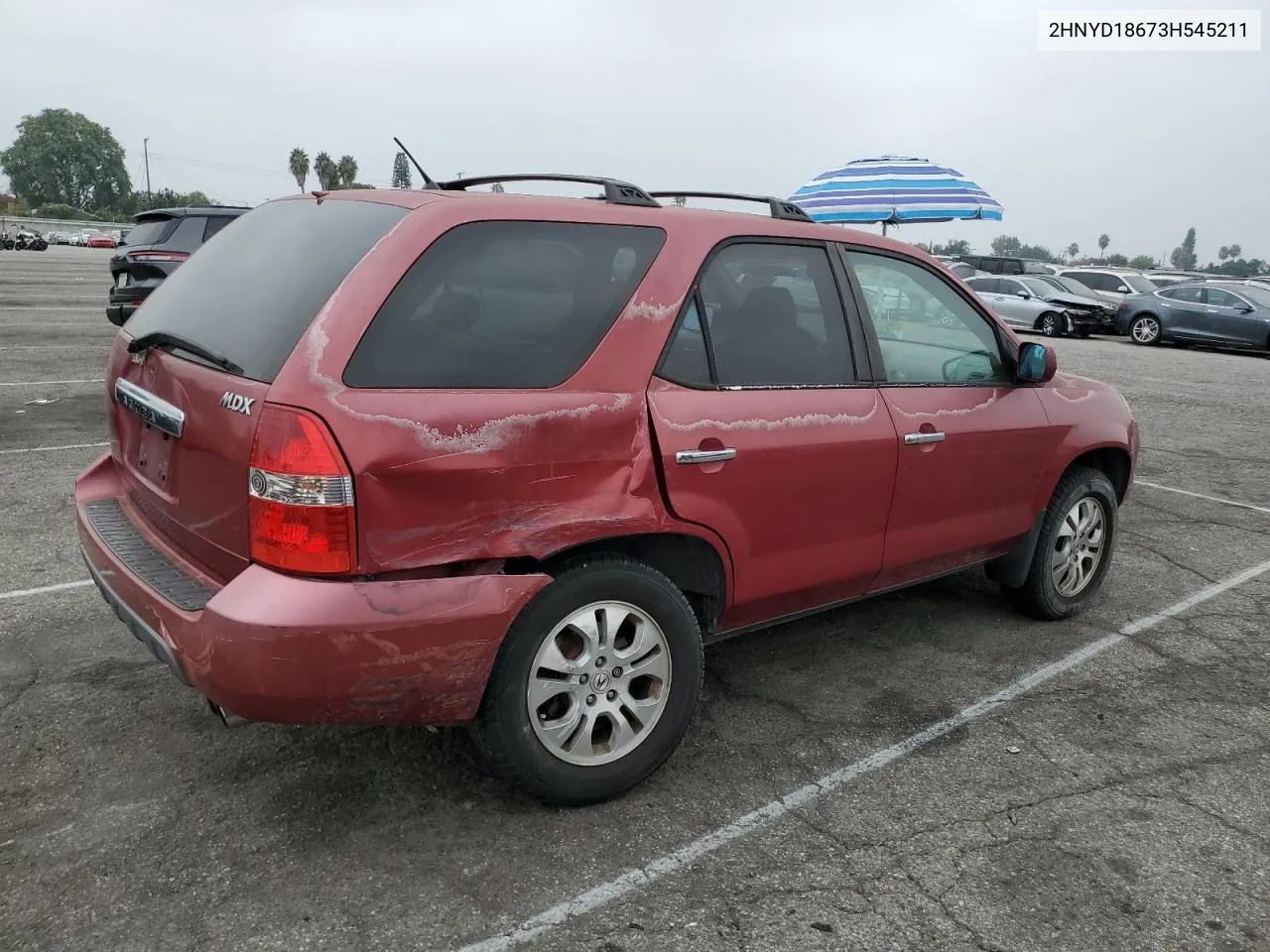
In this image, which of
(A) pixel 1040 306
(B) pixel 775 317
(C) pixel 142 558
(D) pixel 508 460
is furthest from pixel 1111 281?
(C) pixel 142 558

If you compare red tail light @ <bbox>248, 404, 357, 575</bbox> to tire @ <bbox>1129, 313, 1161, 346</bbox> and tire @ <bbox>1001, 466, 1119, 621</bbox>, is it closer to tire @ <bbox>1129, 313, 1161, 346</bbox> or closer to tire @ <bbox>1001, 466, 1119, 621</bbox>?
tire @ <bbox>1001, 466, 1119, 621</bbox>

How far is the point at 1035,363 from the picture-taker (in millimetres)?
3945

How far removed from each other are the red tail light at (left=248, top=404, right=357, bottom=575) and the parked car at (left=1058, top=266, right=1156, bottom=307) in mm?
25928

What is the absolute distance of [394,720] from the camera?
98.0 inches

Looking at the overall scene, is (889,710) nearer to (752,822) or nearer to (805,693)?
(805,693)

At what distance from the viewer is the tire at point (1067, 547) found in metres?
4.23

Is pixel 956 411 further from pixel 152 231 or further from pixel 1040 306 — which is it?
pixel 1040 306

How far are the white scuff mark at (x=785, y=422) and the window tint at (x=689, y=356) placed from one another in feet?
0.43

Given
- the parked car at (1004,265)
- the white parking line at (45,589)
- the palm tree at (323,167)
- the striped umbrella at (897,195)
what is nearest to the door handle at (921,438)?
the white parking line at (45,589)

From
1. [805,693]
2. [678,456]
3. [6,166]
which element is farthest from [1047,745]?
[6,166]

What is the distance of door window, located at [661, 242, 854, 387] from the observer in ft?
9.78

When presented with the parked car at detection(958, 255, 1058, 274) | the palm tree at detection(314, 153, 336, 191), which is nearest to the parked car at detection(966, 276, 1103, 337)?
the parked car at detection(958, 255, 1058, 274)

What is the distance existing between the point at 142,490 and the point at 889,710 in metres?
2.58

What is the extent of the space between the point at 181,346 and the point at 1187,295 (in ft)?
74.7
